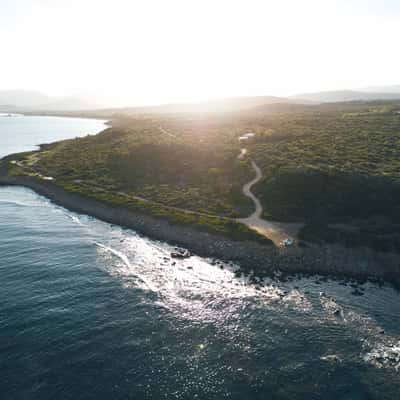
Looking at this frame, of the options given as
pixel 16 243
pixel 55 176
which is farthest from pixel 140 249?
pixel 55 176

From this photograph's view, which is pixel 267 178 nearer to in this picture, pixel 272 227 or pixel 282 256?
pixel 272 227

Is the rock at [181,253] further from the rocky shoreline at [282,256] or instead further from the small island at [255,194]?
the small island at [255,194]

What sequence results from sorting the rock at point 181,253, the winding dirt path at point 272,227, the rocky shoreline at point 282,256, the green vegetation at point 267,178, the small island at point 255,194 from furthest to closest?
1. the green vegetation at point 267,178
2. the winding dirt path at point 272,227
3. the rock at point 181,253
4. the small island at point 255,194
5. the rocky shoreline at point 282,256

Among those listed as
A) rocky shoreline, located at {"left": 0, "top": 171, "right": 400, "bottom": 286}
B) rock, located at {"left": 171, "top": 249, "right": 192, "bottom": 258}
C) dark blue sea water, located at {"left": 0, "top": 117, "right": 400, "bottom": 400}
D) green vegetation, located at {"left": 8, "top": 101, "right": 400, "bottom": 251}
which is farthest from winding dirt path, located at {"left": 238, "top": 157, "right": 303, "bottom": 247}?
rock, located at {"left": 171, "top": 249, "right": 192, "bottom": 258}

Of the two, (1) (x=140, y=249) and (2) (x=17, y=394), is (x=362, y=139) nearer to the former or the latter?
(1) (x=140, y=249)

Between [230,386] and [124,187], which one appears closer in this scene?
[230,386]

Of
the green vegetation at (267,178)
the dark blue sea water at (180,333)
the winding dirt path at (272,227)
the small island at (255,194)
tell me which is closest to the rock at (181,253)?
the dark blue sea water at (180,333)
